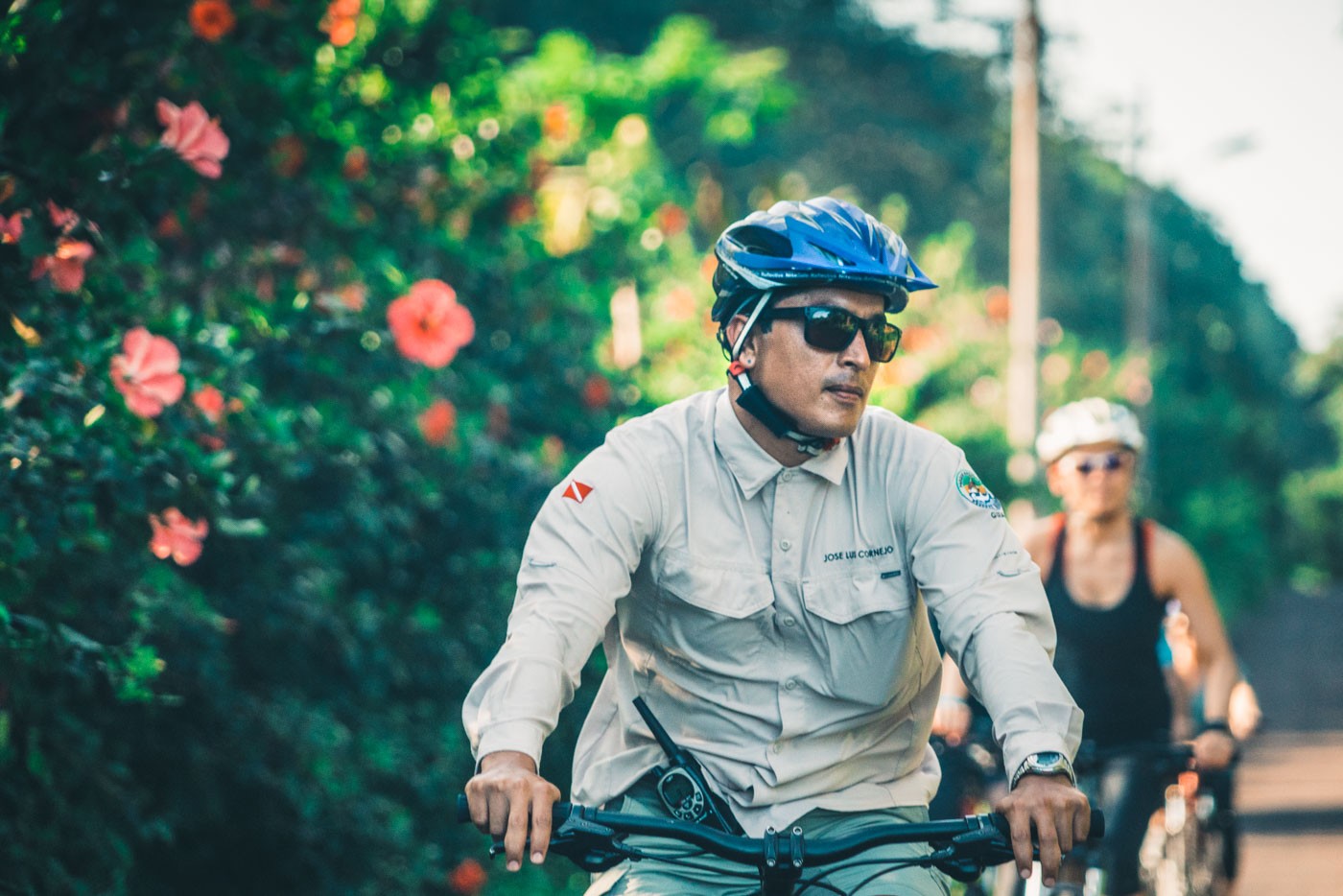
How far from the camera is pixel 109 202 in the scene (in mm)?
3912

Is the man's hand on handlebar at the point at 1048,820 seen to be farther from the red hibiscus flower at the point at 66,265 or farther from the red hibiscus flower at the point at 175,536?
the red hibiscus flower at the point at 66,265

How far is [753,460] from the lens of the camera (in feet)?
10.6

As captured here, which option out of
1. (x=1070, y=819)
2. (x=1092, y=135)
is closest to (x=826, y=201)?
(x=1070, y=819)

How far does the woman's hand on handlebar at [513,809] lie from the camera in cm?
264

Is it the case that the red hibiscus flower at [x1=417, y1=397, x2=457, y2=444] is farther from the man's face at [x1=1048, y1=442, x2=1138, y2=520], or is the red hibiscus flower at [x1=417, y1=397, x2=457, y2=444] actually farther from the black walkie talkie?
the black walkie talkie

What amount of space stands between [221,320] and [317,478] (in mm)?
1192

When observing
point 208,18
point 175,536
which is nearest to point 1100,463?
point 175,536

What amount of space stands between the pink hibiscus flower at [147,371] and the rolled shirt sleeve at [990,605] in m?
1.96

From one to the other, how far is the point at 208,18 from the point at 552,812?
3.42 m

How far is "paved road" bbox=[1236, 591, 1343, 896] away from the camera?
9.49m

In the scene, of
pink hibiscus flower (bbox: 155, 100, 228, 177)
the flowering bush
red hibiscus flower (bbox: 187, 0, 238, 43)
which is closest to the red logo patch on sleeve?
the flowering bush

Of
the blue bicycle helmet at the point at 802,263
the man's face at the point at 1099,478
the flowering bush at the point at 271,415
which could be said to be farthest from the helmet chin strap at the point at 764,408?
the man's face at the point at 1099,478

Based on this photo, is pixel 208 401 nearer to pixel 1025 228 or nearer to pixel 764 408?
pixel 764 408

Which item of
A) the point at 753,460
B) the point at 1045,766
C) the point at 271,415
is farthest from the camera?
the point at 271,415
